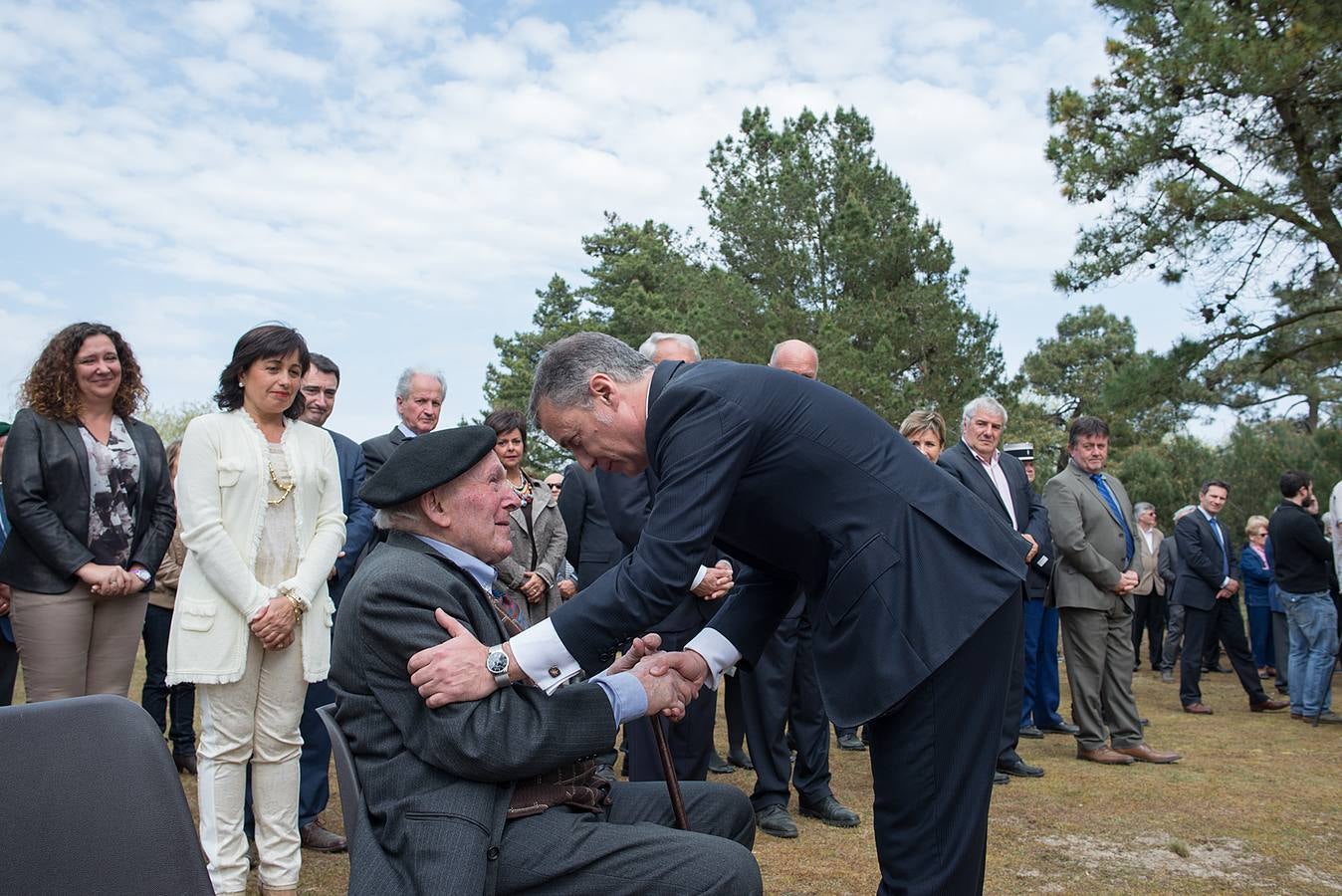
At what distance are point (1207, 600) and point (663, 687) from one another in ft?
31.2

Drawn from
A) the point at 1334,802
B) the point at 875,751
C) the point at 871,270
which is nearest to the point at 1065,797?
the point at 1334,802

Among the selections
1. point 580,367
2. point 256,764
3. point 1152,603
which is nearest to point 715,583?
point 256,764

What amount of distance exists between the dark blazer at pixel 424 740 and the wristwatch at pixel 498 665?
0.04 meters

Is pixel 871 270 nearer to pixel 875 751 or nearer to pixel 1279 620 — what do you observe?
pixel 1279 620

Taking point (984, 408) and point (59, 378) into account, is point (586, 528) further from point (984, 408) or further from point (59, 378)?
point (59, 378)

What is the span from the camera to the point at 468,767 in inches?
93.0

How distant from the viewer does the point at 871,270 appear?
2562cm

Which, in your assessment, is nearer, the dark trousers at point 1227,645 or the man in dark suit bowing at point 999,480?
the man in dark suit bowing at point 999,480

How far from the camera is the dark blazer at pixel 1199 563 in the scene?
35.0 feet

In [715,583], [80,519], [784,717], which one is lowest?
[784,717]

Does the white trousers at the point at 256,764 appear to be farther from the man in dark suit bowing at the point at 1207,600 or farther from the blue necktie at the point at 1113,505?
the man in dark suit bowing at the point at 1207,600

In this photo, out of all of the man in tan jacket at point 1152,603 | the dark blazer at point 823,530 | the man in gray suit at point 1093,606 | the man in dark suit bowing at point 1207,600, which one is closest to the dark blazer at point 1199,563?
the man in dark suit bowing at point 1207,600

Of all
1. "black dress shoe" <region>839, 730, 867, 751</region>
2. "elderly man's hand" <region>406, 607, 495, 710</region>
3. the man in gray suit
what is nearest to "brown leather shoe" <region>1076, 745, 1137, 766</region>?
the man in gray suit

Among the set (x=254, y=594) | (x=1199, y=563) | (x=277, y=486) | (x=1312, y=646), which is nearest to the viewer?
(x=254, y=594)
